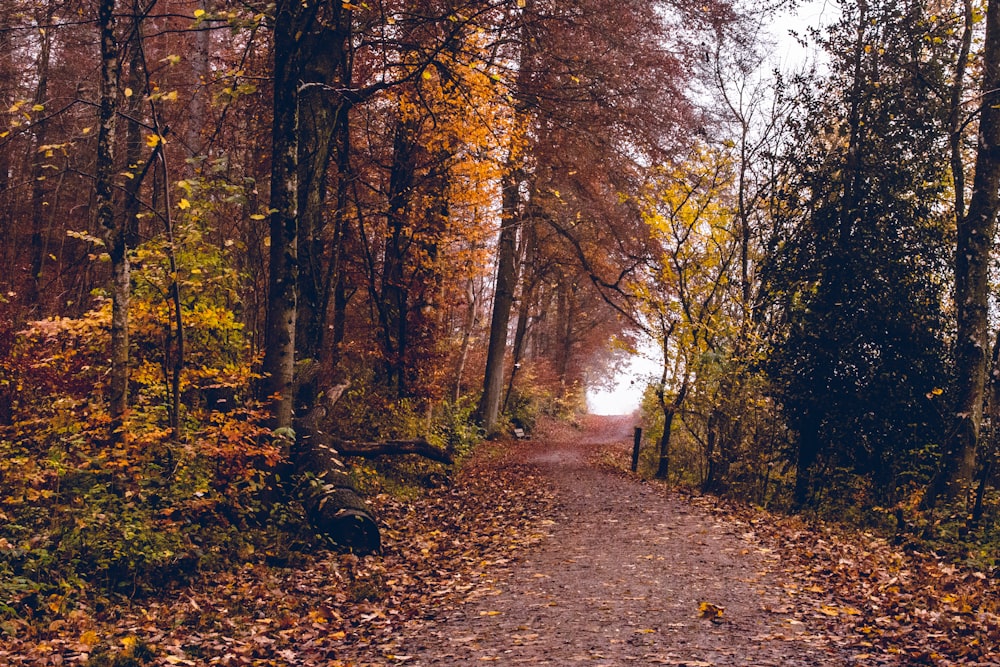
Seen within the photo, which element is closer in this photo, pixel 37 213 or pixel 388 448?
pixel 388 448

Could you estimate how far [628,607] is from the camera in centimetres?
666

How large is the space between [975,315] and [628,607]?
23.5 ft

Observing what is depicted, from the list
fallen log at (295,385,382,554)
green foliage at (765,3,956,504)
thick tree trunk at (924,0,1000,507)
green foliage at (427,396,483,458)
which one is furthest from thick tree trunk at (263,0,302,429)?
thick tree trunk at (924,0,1000,507)

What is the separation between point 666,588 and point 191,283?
6.32 m

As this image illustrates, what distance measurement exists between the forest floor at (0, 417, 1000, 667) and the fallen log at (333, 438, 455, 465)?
1.01m

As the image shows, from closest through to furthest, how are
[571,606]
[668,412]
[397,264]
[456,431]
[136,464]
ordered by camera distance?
[571,606], [136,464], [668,412], [397,264], [456,431]

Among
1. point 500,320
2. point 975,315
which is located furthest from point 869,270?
point 500,320

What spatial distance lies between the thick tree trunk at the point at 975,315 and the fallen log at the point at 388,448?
24.1 ft

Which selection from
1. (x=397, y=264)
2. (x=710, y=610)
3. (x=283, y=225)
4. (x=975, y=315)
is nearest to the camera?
(x=710, y=610)

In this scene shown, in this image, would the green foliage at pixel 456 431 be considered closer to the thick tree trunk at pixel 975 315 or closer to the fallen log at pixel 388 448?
the fallen log at pixel 388 448

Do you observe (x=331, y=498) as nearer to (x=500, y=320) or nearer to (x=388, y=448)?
(x=388, y=448)

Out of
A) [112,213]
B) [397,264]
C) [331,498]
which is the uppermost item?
[397,264]

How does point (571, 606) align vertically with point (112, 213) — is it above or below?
below

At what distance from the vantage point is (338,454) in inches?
388
